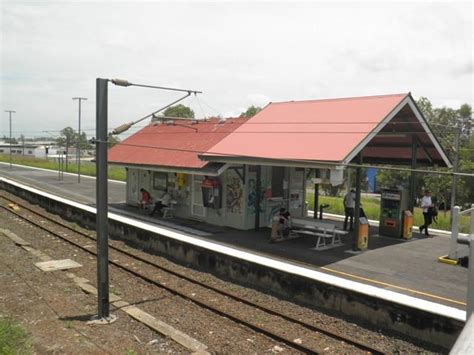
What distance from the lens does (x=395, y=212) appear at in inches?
658

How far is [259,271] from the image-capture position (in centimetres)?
1126

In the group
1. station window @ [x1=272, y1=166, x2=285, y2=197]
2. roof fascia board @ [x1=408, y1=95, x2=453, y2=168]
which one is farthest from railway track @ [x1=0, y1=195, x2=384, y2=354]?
roof fascia board @ [x1=408, y1=95, x2=453, y2=168]

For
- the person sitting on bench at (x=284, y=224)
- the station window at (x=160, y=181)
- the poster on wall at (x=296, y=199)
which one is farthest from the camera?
the station window at (x=160, y=181)

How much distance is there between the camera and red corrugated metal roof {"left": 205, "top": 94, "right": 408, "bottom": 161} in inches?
563

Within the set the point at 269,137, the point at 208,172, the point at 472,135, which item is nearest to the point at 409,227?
the point at 269,137

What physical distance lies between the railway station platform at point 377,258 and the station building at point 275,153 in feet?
3.72

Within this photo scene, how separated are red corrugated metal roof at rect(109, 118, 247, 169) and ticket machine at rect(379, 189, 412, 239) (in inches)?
270

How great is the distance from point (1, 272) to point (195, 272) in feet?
16.9

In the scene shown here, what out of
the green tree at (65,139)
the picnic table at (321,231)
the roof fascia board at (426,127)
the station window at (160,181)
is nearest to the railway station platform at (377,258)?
the picnic table at (321,231)

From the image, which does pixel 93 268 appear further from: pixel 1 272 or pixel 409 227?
pixel 409 227

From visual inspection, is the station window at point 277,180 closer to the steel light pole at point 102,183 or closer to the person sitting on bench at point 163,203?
the person sitting on bench at point 163,203

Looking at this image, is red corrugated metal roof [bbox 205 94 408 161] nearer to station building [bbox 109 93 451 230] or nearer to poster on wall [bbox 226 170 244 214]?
station building [bbox 109 93 451 230]

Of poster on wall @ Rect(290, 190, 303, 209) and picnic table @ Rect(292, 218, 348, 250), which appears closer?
picnic table @ Rect(292, 218, 348, 250)

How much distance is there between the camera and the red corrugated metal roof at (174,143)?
1922 centimetres
